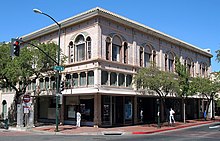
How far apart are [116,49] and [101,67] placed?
336 cm

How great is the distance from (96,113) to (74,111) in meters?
3.95

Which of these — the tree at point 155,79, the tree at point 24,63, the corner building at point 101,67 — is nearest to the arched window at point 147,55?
the corner building at point 101,67

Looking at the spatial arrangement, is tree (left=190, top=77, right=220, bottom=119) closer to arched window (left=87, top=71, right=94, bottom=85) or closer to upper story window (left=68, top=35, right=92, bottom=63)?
arched window (left=87, top=71, right=94, bottom=85)

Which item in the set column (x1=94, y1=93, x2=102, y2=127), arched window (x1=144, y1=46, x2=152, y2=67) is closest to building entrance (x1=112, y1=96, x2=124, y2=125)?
column (x1=94, y1=93, x2=102, y2=127)

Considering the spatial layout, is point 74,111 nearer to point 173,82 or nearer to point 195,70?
point 173,82

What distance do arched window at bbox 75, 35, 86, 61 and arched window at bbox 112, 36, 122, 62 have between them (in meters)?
2.85

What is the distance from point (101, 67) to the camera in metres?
27.5

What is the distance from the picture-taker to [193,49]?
1708 inches

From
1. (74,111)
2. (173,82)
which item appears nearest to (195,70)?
(173,82)

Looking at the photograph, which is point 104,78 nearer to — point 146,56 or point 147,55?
point 146,56

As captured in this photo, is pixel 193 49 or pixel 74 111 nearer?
pixel 74 111

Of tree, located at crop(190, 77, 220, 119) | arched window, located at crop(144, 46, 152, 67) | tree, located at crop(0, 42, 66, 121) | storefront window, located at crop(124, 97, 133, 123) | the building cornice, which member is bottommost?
storefront window, located at crop(124, 97, 133, 123)

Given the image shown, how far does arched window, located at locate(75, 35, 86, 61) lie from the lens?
29500mm

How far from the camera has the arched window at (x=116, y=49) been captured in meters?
29.6
